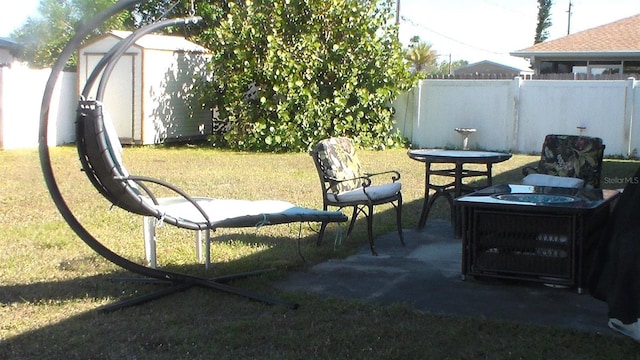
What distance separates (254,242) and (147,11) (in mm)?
19353

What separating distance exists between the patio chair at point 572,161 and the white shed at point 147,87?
10.4m

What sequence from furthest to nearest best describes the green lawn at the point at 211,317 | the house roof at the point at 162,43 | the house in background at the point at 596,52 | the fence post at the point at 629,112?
the house in background at the point at 596,52 → the house roof at the point at 162,43 → the fence post at the point at 629,112 → the green lawn at the point at 211,317

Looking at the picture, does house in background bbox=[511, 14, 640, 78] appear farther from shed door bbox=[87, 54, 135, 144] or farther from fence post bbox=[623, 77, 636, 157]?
shed door bbox=[87, 54, 135, 144]

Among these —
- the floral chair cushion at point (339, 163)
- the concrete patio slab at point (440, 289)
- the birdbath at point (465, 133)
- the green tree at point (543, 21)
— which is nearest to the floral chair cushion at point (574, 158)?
the concrete patio slab at point (440, 289)

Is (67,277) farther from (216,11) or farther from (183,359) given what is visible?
(216,11)

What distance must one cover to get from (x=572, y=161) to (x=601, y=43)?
1477cm

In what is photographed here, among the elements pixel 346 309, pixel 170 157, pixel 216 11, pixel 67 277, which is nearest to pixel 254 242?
pixel 67 277

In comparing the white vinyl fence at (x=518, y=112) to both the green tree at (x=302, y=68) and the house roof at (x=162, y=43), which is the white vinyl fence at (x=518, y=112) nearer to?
the green tree at (x=302, y=68)

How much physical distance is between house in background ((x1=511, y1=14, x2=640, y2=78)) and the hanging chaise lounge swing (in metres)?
17.6

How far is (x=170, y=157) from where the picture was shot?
49.6 ft

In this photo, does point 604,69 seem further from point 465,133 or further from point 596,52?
point 465,133

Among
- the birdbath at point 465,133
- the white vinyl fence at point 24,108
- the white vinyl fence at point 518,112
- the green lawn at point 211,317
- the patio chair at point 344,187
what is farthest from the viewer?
the birdbath at point 465,133

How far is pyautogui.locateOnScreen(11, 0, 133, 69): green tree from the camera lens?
1628 centimetres

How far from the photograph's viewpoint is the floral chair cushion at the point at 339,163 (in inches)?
278
